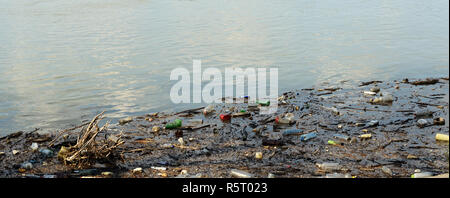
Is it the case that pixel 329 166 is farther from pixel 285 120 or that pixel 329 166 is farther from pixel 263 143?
pixel 285 120

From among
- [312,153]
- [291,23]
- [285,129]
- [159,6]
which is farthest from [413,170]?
[159,6]

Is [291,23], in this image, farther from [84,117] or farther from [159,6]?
[84,117]

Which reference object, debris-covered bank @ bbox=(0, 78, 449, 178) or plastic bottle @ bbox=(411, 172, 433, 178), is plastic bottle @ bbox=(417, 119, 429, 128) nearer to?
debris-covered bank @ bbox=(0, 78, 449, 178)

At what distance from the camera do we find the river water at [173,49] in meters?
8.62

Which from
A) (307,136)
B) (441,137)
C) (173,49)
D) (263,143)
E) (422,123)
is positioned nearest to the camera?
(441,137)

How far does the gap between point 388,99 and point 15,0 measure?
27367mm

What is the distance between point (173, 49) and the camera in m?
13.0

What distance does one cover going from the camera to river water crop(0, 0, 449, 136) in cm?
862

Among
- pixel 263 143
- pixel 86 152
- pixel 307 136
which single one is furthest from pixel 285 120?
pixel 86 152

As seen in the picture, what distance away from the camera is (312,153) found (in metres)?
5.34

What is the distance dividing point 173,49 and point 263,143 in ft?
Answer: 25.5

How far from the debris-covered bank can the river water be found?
1311mm

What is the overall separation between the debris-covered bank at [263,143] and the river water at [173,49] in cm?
131

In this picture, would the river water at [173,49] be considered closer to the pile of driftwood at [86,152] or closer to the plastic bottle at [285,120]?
the plastic bottle at [285,120]
